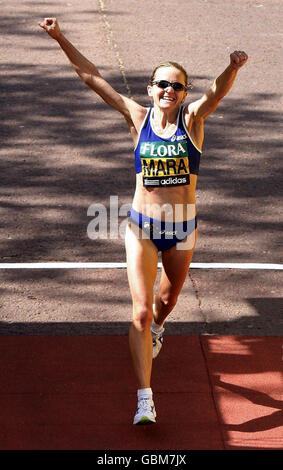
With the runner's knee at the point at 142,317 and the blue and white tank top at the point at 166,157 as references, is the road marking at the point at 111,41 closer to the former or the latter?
the blue and white tank top at the point at 166,157

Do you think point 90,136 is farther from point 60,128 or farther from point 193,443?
point 193,443

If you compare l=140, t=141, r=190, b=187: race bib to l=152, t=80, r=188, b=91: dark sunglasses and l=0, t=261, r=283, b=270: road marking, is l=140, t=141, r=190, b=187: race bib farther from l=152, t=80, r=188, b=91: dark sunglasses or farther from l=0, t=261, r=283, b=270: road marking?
l=0, t=261, r=283, b=270: road marking

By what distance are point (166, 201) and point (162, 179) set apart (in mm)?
156

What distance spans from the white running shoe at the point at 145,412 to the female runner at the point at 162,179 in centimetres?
24

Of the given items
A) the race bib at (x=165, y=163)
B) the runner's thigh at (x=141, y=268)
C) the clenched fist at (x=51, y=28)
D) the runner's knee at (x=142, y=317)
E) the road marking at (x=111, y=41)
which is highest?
the road marking at (x=111, y=41)

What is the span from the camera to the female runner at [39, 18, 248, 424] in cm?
618

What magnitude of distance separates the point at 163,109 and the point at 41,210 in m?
3.98

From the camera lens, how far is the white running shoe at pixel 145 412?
5.96m

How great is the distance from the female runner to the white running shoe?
0.78ft

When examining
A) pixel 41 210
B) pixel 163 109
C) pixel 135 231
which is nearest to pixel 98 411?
pixel 135 231

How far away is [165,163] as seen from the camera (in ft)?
20.5

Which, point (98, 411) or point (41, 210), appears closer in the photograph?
point (98, 411)

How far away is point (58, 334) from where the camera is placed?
24.5 ft

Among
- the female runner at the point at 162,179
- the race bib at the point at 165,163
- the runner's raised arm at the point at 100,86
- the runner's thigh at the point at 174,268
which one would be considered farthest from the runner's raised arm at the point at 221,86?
the runner's thigh at the point at 174,268
